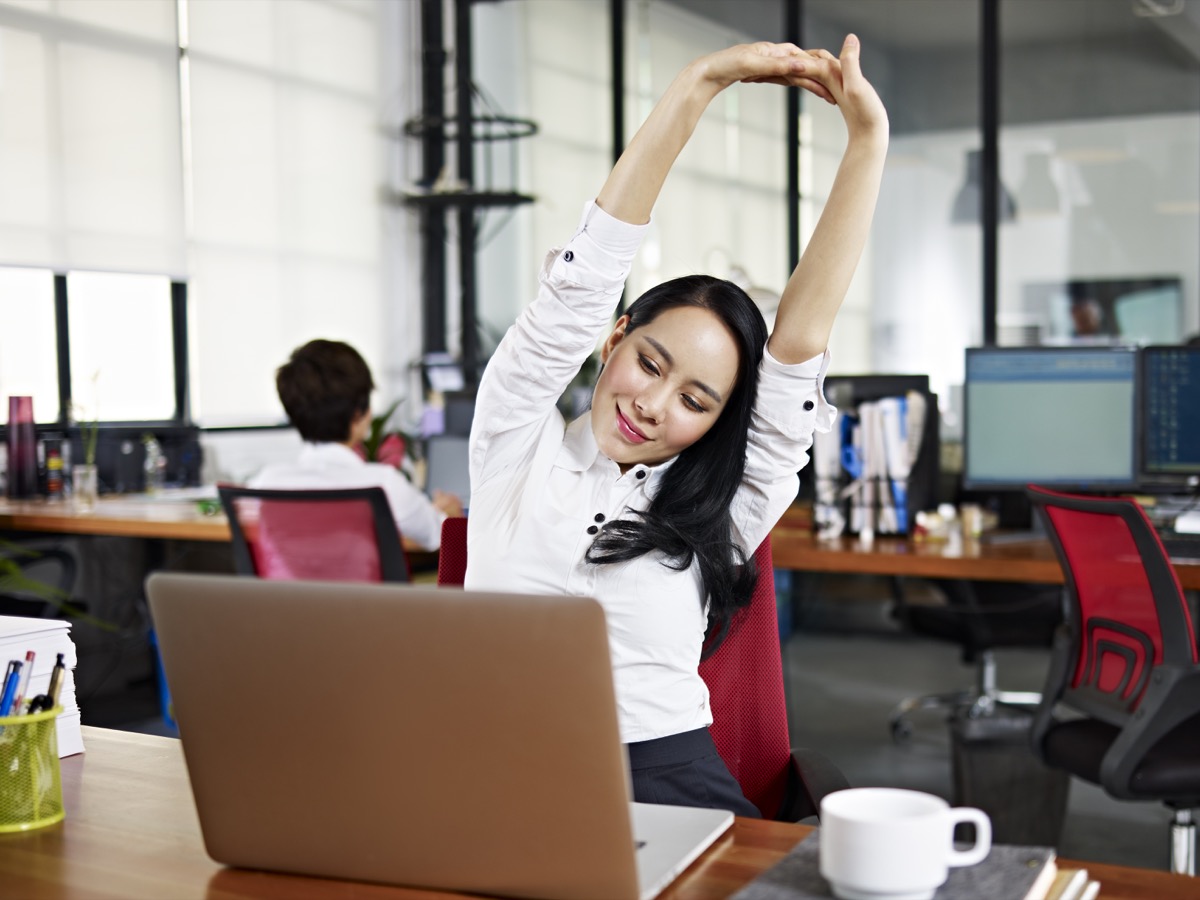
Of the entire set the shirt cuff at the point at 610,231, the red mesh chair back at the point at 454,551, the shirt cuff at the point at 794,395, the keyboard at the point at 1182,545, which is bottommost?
the keyboard at the point at 1182,545

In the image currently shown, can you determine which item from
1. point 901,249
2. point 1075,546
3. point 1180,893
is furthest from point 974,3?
point 1180,893

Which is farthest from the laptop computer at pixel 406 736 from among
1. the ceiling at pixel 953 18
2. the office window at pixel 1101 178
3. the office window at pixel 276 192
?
the ceiling at pixel 953 18

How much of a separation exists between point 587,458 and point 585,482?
0.03 m

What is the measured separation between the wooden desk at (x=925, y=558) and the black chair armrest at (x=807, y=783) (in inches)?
60.0

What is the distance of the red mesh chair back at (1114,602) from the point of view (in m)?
2.34

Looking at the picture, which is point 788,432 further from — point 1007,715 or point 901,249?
point 901,249

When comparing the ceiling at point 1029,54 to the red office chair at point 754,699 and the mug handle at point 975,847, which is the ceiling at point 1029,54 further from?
the mug handle at point 975,847

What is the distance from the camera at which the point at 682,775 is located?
1.36 metres

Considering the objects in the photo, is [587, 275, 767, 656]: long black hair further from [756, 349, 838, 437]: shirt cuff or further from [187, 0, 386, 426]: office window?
[187, 0, 386, 426]: office window

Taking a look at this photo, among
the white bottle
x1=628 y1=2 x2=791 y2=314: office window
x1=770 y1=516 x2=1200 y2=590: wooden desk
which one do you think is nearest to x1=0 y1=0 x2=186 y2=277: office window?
the white bottle

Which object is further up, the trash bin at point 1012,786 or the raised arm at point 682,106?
the raised arm at point 682,106

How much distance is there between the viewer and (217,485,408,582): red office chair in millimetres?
2922

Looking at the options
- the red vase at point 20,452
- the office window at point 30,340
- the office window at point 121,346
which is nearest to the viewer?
the red vase at point 20,452

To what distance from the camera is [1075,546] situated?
254cm
